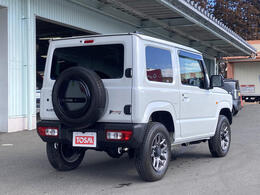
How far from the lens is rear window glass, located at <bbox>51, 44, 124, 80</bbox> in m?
5.45

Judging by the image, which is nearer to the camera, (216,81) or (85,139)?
(85,139)

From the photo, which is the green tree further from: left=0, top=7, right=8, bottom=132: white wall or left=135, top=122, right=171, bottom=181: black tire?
left=135, top=122, right=171, bottom=181: black tire

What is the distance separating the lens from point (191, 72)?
22.2 ft

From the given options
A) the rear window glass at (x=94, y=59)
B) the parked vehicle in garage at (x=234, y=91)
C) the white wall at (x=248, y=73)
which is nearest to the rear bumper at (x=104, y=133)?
the rear window glass at (x=94, y=59)

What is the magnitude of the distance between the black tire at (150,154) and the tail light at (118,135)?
29 cm

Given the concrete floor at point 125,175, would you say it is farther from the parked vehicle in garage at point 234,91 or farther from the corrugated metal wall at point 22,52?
the parked vehicle in garage at point 234,91

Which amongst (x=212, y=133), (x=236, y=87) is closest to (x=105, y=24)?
(x=236, y=87)

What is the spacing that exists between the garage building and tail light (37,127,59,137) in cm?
553

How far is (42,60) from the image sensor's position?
25.0m

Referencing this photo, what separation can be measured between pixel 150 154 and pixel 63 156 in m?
1.64

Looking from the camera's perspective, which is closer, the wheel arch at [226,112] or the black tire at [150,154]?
the black tire at [150,154]

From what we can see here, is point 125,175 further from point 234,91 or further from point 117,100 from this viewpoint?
point 234,91

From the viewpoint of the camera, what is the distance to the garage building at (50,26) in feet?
36.5

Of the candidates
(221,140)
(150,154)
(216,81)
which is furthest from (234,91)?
(150,154)
